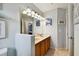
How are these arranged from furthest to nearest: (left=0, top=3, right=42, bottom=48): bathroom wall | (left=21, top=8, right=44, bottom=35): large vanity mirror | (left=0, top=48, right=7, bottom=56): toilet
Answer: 1. (left=21, top=8, right=44, bottom=35): large vanity mirror
2. (left=0, top=3, right=42, bottom=48): bathroom wall
3. (left=0, top=48, right=7, bottom=56): toilet

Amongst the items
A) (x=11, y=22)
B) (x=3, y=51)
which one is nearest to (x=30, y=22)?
(x=11, y=22)

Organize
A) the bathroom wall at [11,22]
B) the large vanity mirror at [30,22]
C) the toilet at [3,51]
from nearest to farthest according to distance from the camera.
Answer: the toilet at [3,51] → the bathroom wall at [11,22] → the large vanity mirror at [30,22]

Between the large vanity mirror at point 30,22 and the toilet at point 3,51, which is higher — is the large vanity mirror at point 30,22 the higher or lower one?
the higher one

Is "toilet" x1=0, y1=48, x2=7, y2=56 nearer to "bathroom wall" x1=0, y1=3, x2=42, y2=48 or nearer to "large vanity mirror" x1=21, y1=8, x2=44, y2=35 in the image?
"bathroom wall" x1=0, y1=3, x2=42, y2=48

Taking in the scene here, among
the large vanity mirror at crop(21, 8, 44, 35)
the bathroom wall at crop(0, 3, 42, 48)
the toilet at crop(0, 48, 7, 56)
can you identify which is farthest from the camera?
the large vanity mirror at crop(21, 8, 44, 35)

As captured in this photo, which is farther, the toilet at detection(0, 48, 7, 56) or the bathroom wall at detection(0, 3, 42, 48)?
the bathroom wall at detection(0, 3, 42, 48)

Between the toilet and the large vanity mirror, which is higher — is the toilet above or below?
below

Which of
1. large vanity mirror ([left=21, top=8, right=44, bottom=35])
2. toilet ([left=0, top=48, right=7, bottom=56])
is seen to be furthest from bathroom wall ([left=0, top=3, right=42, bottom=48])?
large vanity mirror ([left=21, top=8, right=44, bottom=35])

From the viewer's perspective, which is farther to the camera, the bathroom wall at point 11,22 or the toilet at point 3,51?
the bathroom wall at point 11,22

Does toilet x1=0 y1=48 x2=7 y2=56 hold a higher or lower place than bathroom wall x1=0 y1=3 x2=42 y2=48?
lower

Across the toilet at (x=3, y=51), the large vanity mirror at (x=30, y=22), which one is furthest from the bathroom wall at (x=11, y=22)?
the large vanity mirror at (x=30, y=22)

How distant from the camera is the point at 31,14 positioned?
2828 mm

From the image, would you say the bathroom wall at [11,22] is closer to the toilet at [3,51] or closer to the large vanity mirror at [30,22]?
the toilet at [3,51]

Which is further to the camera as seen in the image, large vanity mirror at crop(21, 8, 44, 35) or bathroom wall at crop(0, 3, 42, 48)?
large vanity mirror at crop(21, 8, 44, 35)
